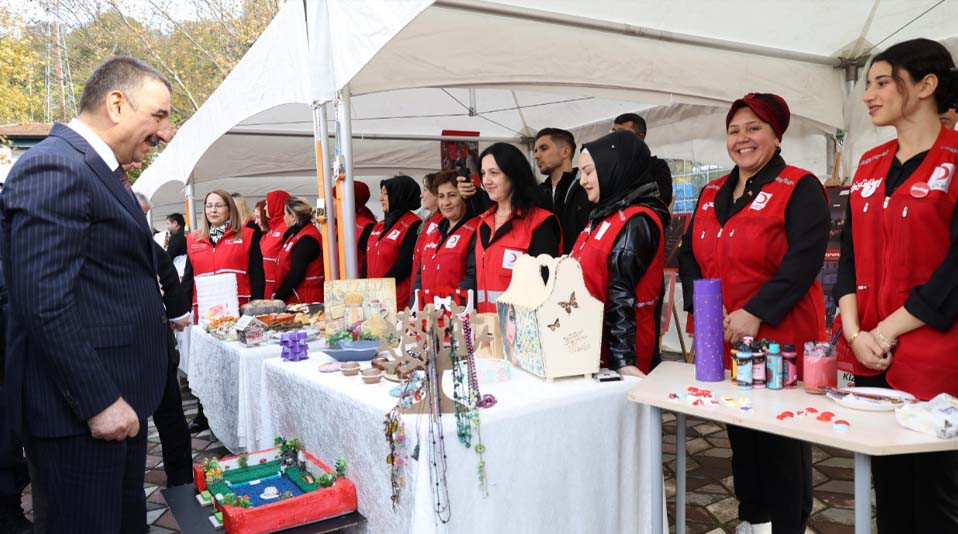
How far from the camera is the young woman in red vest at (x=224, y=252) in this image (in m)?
4.36

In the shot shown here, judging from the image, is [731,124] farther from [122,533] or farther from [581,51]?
[122,533]

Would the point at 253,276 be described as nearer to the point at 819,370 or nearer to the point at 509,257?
the point at 509,257

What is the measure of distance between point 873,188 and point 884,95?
0.25m

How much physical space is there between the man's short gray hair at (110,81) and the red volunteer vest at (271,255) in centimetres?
307

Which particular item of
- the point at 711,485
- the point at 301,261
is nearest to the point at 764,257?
the point at 711,485

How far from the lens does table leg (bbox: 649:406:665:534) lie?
170 centimetres

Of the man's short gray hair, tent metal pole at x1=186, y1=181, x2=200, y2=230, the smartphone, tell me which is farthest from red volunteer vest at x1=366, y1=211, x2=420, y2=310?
tent metal pole at x1=186, y1=181, x2=200, y2=230

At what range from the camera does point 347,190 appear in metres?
3.00

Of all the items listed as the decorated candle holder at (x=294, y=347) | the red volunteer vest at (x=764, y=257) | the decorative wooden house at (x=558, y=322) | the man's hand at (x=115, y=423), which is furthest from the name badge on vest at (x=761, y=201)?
the man's hand at (x=115, y=423)

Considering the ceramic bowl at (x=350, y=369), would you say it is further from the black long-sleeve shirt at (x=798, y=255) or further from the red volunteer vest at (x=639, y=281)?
the black long-sleeve shirt at (x=798, y=255)

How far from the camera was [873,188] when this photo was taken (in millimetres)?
1727

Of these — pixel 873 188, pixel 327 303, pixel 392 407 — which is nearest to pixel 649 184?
pixel 873 188

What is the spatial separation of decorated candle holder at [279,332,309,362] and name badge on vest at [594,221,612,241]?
1191 millimetres

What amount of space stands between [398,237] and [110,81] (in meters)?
2.51
